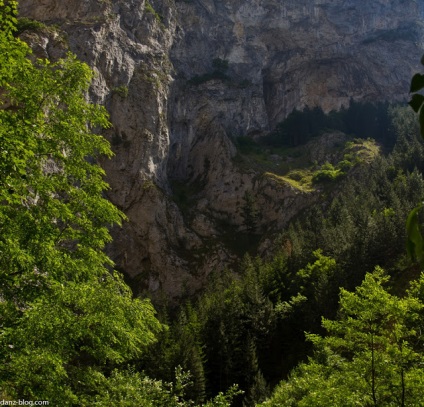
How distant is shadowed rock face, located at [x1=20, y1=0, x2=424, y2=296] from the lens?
68200 mm

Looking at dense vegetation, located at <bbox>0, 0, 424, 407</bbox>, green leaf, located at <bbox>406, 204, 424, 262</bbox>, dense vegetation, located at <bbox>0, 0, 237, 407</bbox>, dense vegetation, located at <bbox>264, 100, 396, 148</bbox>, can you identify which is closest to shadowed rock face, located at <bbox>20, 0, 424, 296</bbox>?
dense vegetation, located at <bbox>264, 100, 396, 148</bbox>

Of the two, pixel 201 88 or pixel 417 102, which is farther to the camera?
pixel 201 88

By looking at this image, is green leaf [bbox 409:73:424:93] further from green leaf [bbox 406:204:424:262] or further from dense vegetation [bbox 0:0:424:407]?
green leaf [bbox 406:204:424:262]

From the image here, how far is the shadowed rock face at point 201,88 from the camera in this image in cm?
6820

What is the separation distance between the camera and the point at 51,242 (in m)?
6.79

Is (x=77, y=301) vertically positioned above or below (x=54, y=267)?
below

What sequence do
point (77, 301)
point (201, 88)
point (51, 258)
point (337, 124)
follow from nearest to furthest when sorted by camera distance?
point (51, 258) → point (77, 301) → point (201, 88) → point (337, 124)

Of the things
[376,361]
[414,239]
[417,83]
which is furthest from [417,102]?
[376,361]

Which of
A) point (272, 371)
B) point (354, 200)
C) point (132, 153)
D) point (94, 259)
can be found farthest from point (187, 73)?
point (94, 259)

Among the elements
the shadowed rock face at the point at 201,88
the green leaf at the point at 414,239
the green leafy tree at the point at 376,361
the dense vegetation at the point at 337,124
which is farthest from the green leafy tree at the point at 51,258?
the dense vegetation at the point at 337,124

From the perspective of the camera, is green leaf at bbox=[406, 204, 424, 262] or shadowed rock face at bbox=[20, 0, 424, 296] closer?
green leaf at bbox=[406, 204, 424, 262]

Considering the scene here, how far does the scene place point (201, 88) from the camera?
4011 inches

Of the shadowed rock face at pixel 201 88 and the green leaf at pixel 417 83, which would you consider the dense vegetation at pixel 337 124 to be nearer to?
the shadowed rock face at pixel 201 88

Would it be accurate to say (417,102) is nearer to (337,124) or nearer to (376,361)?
(376,361)
